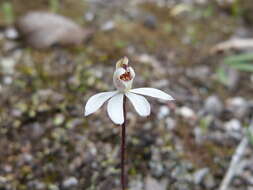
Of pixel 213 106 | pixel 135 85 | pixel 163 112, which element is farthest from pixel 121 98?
pixel 213 106

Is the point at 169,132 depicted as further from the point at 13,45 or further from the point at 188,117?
the point at 13,45

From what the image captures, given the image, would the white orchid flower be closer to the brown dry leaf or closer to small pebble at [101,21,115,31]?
the brown dry leaf

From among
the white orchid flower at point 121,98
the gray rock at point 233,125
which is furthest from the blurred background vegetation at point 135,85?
the white orchid flower at point 121,98

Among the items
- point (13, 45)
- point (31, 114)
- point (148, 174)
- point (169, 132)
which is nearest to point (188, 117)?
point (169, 132)

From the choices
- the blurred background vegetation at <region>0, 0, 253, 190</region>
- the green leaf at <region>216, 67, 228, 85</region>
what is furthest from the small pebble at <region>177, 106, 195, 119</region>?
the green leaf at <region>216, 67, 228, 85</region>

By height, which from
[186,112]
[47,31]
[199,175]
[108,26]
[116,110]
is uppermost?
[108,26]

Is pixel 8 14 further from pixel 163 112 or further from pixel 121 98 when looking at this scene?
pixel 121 98

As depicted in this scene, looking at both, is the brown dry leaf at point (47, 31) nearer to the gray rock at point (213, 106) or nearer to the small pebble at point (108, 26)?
the small pebble at point (108, 26)
